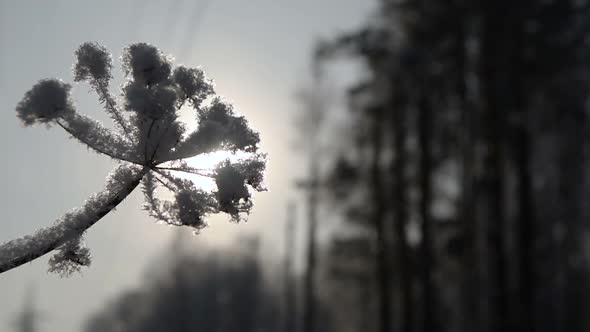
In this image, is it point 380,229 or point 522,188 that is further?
point 380,229

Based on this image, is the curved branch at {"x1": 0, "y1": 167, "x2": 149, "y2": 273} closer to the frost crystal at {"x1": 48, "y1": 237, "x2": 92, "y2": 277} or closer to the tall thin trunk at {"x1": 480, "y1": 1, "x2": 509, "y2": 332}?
the frost crystal at {"x1": 48, "y1": 237, "x2": 92, "y2": 277}

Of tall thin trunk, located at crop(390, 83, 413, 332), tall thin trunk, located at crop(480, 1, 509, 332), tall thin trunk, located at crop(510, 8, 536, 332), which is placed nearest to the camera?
tall thin trunk, located at crop(510, 8, 536, 332)

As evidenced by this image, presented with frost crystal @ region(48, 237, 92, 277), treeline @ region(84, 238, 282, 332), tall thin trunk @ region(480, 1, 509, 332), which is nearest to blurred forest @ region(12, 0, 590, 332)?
tall thin trunk @ region(480, 1, 509, 332)

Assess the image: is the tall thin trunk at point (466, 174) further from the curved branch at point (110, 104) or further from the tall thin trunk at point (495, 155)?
the curved branch at point (110, 104)

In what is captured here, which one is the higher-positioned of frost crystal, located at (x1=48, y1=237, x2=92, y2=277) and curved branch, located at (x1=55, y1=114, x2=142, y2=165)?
curved branch, located at (x1=55, y1=114, x2=142, y2=165)

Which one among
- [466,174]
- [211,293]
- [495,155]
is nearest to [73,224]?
[495,155]

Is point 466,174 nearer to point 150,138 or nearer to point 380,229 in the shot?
point 380,229

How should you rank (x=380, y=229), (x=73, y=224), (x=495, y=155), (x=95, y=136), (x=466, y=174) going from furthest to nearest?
(x=380, y=229), (x=466, y=174), (x=495, y=155), (x=95, y=136), (x=73, y=224)
